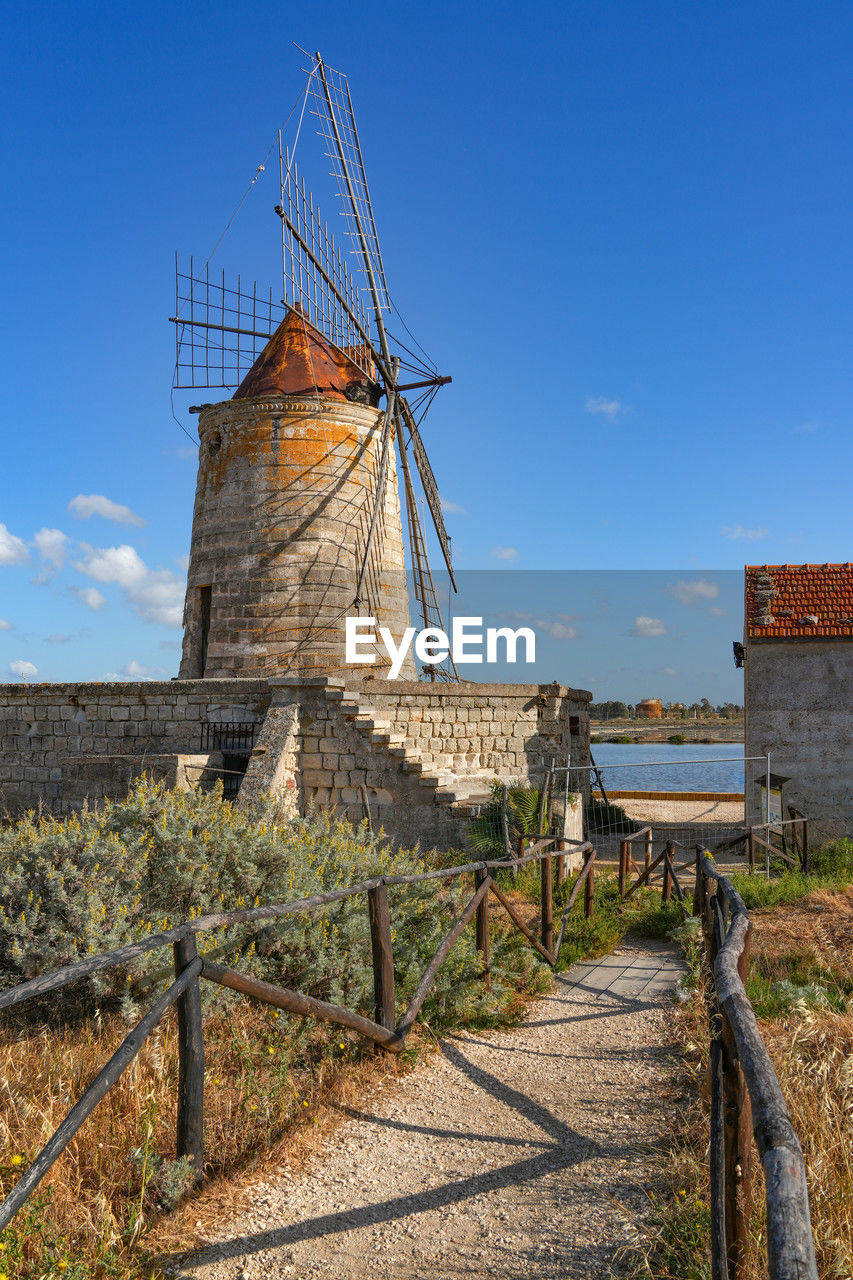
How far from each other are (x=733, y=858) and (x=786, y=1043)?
427 inches

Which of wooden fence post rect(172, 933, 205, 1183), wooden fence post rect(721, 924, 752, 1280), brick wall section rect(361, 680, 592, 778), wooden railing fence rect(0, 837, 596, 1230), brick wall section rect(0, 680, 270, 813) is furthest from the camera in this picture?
brick wall section rect(361, 680, 592, 778)

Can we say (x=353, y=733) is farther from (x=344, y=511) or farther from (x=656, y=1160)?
(x=656, y=1160)

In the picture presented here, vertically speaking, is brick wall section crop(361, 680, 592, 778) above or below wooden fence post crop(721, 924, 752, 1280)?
above

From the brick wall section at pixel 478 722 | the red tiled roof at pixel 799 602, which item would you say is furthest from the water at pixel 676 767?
the brick wall section at pixel 478 722

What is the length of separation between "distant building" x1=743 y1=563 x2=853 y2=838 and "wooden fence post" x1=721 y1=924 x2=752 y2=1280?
1281 centimetres

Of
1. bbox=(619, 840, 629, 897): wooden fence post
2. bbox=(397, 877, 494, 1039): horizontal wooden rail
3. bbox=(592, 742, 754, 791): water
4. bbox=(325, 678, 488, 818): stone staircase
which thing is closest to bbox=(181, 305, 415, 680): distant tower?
bbox=(325, 678, 488, 818): stone staircase

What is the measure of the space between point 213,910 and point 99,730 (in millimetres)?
8062

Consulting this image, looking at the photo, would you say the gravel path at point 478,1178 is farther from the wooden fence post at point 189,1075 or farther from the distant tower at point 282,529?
the distant tower at point 282,529

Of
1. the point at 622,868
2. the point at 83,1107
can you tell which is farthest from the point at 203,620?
the point at 83,1107

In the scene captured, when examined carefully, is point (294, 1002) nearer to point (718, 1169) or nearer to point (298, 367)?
point (718, 1169)

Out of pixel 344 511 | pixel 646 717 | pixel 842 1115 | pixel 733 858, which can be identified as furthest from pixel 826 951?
pixel 646 717

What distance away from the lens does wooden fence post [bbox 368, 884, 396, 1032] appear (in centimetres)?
409

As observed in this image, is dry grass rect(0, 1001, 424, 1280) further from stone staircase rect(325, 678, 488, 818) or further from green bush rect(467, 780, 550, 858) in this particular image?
stone staircase rect(325, 678, 488, 818)

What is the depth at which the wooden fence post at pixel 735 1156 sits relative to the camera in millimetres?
2238
